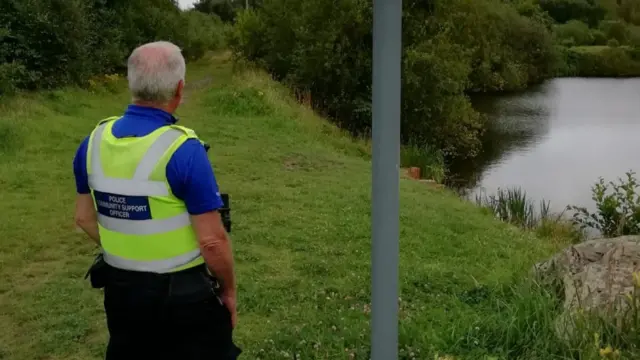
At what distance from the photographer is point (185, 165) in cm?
229

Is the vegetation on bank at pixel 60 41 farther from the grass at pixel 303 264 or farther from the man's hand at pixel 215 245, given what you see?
the man's hand at pixel 215 245

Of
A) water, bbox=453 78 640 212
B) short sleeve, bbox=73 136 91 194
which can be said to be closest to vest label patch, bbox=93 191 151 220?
short sleeve, bbox=73 136 91 194

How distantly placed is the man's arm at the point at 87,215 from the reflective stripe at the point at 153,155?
0.38 metres

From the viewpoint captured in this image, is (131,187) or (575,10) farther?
(575,10)

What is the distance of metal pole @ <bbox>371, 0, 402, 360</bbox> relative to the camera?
6.44 feet

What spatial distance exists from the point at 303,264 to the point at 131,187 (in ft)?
9.86

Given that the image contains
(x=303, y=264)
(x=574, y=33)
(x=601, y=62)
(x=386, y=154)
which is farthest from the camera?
(x=574, y=33)

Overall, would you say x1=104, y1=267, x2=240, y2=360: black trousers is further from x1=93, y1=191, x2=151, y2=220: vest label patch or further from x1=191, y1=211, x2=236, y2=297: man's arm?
x1=93, y1=191, x2=151, y2=220: vest label patch

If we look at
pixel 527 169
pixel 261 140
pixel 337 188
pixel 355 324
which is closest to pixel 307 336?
pixel 355 324

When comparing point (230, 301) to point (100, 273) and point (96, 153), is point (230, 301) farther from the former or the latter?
point (96, 153)

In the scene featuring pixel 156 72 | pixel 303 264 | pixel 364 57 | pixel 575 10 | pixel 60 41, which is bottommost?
pixel 303 264

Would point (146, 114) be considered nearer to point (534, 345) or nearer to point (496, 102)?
point (534, 345)

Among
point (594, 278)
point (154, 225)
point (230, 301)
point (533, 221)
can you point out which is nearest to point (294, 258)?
point (594, 278)

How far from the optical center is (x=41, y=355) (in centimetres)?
380
